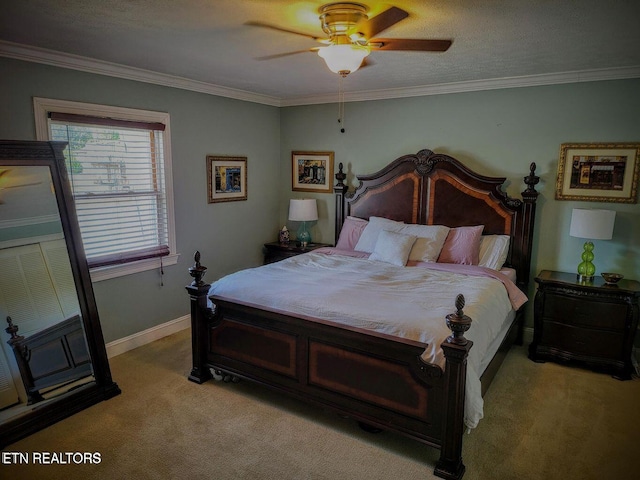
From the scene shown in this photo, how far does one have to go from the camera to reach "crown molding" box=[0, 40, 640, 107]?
124 inches

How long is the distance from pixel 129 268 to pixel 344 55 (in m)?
2.72

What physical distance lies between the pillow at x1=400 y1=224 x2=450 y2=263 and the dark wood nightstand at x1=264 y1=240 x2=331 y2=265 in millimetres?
1246

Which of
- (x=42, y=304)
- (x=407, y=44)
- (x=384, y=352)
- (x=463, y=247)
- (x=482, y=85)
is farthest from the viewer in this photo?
(x=482, y=85)

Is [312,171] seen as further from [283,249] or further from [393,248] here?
[393,248]

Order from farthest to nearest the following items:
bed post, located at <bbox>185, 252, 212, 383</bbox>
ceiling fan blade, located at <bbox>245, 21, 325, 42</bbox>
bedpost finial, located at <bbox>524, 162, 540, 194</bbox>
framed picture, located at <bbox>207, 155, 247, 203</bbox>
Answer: framed picture, located at <bbox>207, 155, 247, 203</bbox>, bedpost finial, located at <bbox>524, 162, 540, 194</bbox>, bed post, located at <bbox>185, 252, 212, 383</bbox>, ceiling fan blade, located at <bbox>245, 21, 325, 42</bbox>

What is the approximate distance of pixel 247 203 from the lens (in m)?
5.16

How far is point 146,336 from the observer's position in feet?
13.4

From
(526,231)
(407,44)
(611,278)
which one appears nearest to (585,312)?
(611,278)

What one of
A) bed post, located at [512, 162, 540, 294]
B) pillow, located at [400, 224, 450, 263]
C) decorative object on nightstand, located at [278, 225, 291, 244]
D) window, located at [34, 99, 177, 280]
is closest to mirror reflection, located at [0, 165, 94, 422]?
window, located at [34, 99, 177, 280]

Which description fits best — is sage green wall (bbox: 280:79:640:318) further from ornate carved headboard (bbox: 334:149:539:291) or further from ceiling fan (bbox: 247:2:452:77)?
ceiling fan (bbox: 247:2:452:77)

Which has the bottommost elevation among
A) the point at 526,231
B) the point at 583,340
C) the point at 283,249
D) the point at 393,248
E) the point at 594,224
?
the point at 583,340

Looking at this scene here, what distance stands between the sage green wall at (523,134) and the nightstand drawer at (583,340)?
2.10ft

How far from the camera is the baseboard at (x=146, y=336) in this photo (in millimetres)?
3828

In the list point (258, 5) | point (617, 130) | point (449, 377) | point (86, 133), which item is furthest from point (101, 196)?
point (617, 130)
